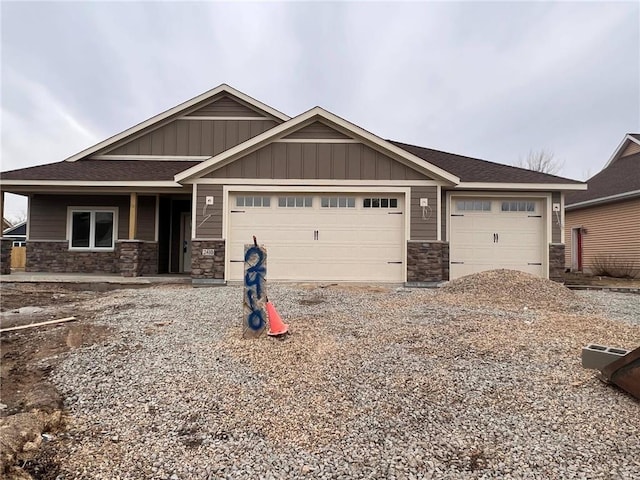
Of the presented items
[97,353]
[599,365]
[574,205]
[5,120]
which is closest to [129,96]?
[5,120]

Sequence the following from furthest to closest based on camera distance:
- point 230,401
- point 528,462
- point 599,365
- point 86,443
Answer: point 599,365 → point 230,401 → point 86,443 → point 528,462

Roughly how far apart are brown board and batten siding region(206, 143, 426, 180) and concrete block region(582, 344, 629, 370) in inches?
255

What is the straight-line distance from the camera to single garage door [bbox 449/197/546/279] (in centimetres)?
987

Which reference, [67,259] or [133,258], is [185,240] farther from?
[67,259]

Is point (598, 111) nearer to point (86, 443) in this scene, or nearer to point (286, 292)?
point (286, 292)

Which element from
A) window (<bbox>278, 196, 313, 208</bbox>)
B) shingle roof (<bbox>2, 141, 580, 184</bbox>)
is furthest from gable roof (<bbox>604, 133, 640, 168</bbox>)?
window (<bbox>278, 196, 313, 208</bbox>)

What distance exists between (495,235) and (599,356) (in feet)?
23.5

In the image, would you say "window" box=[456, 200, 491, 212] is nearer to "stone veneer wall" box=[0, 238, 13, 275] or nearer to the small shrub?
the small shrub

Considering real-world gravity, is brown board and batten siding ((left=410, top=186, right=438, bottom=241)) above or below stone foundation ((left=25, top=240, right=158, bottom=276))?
above

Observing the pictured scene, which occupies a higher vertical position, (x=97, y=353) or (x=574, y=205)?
(x=574, y=205)

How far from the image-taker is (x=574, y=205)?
14773 mm

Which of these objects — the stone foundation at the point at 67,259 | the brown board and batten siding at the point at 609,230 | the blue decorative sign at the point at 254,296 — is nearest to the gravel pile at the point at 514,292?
the blue decorative sign at the point at 254,296

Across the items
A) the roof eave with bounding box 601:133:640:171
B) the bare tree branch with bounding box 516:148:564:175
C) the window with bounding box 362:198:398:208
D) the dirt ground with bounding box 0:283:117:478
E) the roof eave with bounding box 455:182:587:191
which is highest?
the bare tree branch with bounding box 516:148:564:175

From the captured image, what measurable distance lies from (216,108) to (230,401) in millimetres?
11389
